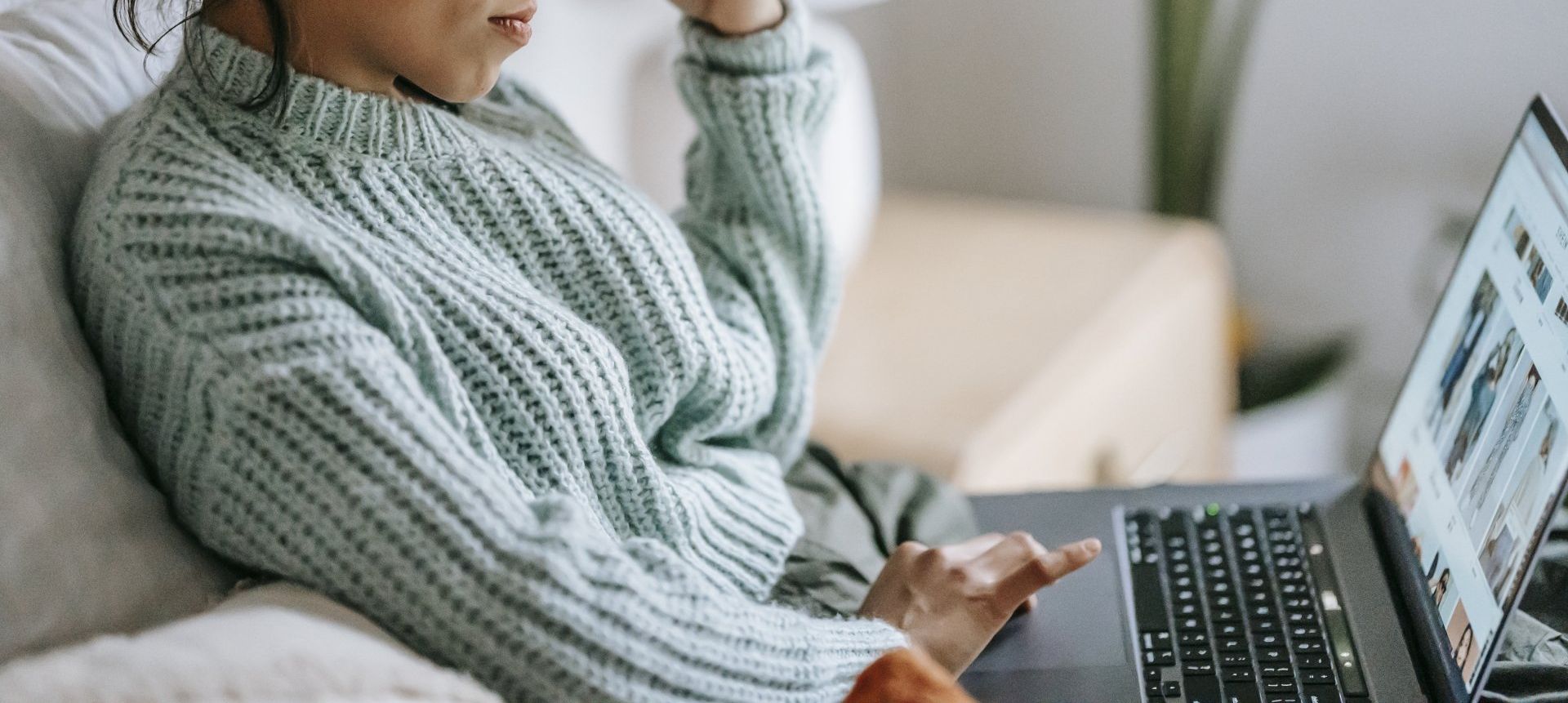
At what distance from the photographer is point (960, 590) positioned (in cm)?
87

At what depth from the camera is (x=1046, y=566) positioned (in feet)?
2.81

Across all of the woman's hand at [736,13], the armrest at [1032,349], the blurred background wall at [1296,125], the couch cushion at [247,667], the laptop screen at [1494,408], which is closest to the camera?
the couch cushion at [247,667]

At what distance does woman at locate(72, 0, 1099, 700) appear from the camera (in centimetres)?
67

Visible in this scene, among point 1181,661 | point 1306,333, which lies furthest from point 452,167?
point 1306,333

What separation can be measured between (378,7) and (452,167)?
0.11m

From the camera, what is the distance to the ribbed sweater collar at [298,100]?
76 cm

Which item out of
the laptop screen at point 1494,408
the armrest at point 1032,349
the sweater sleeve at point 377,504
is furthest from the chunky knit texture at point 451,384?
the armrest at point 1032,349

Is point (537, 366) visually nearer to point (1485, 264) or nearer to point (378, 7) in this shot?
point (378, 7)

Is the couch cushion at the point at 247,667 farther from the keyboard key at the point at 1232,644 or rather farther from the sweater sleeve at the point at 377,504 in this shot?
the keyboard key at the point at 1232,644

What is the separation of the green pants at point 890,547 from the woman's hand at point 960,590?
0.05 metres

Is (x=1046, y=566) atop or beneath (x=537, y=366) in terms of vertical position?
beneath

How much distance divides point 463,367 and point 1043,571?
1.20ft

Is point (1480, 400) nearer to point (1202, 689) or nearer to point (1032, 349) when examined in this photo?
point (1202, 689)

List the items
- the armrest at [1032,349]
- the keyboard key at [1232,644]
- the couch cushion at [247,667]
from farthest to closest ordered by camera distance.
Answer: the armrest at [1032,349] < the keyboard key at [1232,644] < the couch cushion at [247,667]
